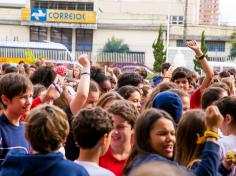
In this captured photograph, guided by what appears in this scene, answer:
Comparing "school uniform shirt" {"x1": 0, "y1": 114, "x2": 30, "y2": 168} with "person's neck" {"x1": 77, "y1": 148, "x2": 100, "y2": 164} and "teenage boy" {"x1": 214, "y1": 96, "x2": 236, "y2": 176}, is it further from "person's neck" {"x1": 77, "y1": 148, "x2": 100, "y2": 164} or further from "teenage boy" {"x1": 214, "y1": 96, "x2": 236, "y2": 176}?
"teenage boy" {"x1": 214, "y1": 96, "x2": 236, "y2": 176}

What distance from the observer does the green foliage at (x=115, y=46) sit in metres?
68.3

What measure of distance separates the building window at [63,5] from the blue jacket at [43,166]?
69.9 m

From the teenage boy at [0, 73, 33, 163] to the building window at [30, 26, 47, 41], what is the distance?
66.6 m

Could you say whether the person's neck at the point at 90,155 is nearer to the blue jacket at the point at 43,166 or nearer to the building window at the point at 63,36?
the blue jacket at the point at 43,166

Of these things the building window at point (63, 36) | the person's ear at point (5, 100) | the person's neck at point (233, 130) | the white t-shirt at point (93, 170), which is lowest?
the building window at point (63, 36)

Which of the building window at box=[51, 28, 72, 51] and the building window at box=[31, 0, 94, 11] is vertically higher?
the building window at box=[31, 0, 94, 11]

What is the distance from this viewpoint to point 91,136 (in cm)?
387

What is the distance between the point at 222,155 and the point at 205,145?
490mm

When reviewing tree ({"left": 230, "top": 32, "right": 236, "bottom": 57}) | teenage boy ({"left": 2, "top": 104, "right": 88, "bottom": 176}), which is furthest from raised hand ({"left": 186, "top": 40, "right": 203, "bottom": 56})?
tree ({"left": 230, "top": 32, "right": 236, "bottom": 57})

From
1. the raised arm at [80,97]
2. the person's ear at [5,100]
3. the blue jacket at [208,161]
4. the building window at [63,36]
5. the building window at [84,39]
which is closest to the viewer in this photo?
the blue jacket at [208,161]

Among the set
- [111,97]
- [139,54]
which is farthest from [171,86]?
[139,54]

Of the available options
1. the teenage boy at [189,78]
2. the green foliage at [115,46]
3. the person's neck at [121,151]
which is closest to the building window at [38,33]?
the green foliage at [115,46]

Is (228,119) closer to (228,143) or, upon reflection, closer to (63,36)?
(228,143)

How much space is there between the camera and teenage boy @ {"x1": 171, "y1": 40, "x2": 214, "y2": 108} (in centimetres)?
732
